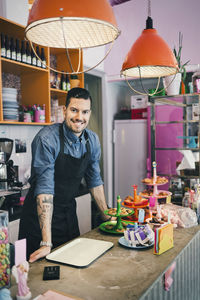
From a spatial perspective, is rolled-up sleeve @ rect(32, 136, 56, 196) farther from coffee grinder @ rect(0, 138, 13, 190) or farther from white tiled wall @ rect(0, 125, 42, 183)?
white tiled wall @ rect(0, 125, 42, 183)

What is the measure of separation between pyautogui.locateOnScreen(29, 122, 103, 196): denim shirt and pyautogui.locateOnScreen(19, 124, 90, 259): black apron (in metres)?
0.04

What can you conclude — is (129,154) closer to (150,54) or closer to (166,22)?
(166,22)

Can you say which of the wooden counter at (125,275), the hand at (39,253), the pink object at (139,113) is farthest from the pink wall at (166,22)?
the hand at (39,253)

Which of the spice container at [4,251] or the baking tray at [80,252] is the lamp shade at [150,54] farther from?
the spice container at [4,251]

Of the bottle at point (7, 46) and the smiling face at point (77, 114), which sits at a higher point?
the bottle at point (7, 46)

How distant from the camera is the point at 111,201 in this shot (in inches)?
204

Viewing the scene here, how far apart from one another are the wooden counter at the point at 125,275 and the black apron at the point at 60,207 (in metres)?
0.39

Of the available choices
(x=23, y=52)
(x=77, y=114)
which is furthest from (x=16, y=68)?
(x=77, y=114)

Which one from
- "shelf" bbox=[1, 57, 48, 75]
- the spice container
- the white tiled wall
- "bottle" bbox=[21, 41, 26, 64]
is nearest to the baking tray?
the spice container

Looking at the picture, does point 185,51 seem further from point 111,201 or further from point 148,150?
point 111,201

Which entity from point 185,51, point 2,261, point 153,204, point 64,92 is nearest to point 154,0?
point 185,51

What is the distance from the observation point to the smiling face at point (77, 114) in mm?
1994

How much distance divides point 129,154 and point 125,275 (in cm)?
383

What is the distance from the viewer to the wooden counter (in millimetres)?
1155
